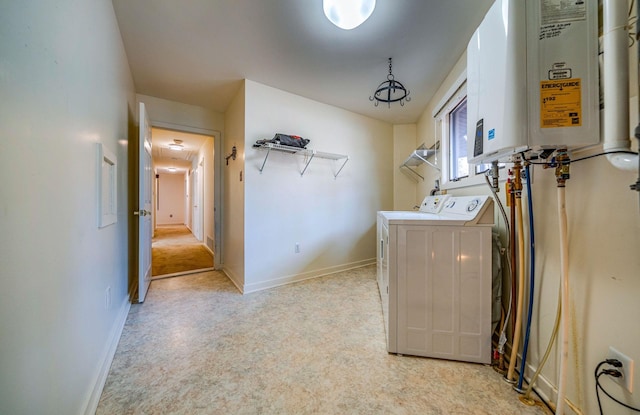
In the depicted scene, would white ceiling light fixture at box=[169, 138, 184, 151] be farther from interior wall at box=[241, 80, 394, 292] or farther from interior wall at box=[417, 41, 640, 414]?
interior wall at box=[417, 41, 640, 414]

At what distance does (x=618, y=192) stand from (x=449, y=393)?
3.83 feet

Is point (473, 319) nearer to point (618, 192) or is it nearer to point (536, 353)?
point (536, 353)

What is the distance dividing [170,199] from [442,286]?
36.2 ft

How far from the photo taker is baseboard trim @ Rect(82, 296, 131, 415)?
1.08 meters

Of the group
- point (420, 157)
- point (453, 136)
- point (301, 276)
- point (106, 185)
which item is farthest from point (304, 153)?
point (106, 185)

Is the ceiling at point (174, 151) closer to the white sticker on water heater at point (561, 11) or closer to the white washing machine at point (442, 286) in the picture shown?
the white washing machine at point (442, 286)

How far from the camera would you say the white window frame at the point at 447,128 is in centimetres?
197

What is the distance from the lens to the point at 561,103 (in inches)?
35.0

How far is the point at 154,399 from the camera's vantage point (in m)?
1.16

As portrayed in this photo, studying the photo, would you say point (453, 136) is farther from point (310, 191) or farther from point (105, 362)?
point (105, 362)

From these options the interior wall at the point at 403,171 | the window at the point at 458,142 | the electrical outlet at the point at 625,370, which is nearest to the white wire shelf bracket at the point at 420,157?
the interior wall at the point at 403,171

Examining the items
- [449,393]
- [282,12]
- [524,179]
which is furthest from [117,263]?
[524,179]

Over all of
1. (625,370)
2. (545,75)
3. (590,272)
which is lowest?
(625,370)

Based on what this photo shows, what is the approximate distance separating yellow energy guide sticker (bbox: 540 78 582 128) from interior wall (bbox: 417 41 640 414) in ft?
0.47
